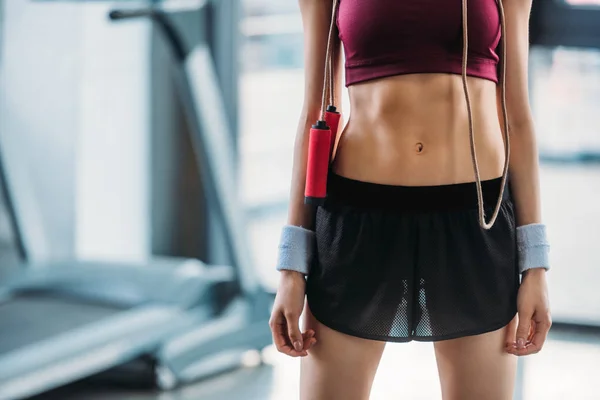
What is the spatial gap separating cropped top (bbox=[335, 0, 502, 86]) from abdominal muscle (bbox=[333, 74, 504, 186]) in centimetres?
2

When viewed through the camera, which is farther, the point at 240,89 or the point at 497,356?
the point at 240,89

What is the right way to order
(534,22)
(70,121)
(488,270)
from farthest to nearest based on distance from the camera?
1. (70,121)
2. (534,22)
3. (488,270)

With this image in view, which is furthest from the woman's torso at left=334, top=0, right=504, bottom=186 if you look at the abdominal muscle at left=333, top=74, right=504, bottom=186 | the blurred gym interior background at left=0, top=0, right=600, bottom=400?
the blurred gym interior background at left=0, top=0, right=600, bottom=400

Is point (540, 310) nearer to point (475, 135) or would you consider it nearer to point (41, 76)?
point (475, 135)

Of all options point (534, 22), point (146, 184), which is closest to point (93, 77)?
point (146, 184)

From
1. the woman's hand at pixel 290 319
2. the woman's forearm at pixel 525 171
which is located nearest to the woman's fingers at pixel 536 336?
the woman's forearm at pixel 525 171

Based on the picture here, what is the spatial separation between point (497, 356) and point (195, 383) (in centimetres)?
189

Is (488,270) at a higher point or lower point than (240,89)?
higher

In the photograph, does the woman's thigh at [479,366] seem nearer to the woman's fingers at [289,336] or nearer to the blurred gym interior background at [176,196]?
the woman's fingers at [289,336]

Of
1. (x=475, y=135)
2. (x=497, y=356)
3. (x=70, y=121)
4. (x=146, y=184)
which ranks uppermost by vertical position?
(x=475, y=135)

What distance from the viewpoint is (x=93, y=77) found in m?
3.85

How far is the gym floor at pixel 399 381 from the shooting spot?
2711mm

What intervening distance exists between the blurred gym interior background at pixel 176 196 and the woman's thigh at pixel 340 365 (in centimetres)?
150

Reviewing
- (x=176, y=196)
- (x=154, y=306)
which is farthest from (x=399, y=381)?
(x=176, y=196)
